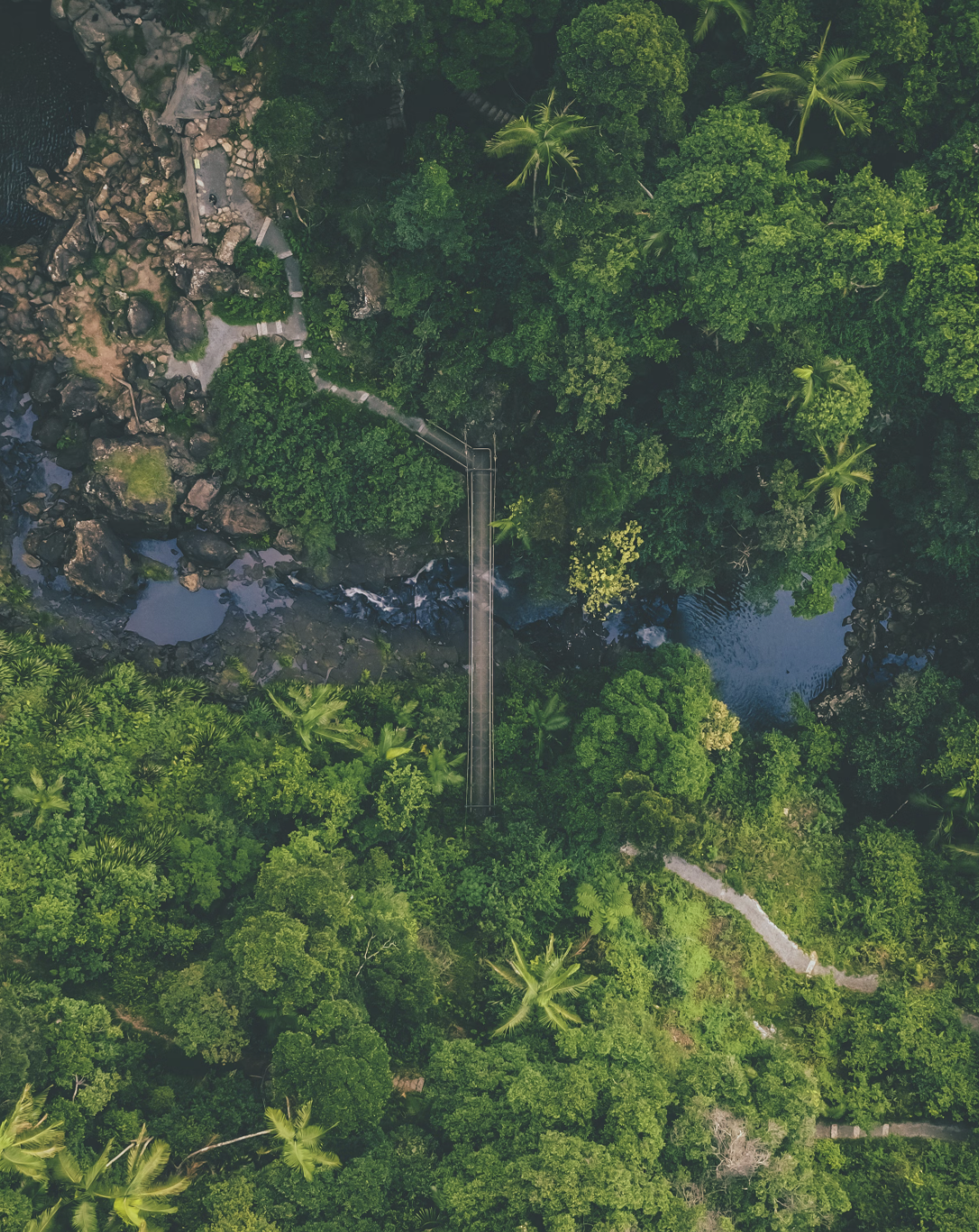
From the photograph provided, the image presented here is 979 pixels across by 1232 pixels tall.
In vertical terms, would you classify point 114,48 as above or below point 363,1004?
above

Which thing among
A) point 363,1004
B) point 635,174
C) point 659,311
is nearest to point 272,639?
point 363,1004

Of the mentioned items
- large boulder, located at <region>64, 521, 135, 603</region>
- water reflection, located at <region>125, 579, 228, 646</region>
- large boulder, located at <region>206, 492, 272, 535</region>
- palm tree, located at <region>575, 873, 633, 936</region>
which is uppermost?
large boulder, located at <region>206, 492, 272, 535</region>

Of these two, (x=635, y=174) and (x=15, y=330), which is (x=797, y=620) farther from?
(x=15, y=330)

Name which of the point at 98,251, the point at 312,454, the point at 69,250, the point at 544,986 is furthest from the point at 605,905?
the point at 69,250

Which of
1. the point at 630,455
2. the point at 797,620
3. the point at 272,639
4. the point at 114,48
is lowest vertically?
the point at 272,639

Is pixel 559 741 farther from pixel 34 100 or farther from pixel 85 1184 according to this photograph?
pixel 34 100

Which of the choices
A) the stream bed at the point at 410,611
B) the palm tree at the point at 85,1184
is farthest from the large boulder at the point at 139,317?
the palm tree at the point at 85,1184

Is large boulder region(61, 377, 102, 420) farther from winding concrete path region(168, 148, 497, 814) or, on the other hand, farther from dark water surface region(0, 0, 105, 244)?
dark water surface region(0, 0, 105, 244)

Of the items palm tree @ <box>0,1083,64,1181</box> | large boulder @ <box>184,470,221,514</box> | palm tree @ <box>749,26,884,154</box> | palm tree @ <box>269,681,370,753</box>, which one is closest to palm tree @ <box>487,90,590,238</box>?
palm tree @ <box>749,26,884,154</box>
